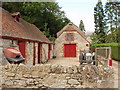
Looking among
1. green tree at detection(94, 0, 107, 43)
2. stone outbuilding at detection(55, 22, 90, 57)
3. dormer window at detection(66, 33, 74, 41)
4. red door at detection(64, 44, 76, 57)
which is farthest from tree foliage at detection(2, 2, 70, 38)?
green tree at detection(94, 0, 107, 43)

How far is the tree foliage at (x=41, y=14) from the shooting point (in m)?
23.8

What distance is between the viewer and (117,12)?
31.9 metres

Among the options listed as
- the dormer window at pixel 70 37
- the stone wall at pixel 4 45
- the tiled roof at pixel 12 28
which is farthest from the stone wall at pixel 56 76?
the dormer window at pixel 70 37

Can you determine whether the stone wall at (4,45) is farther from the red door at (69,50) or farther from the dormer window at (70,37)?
the red door at (69,50)

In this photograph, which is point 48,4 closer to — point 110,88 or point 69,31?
point 69,31

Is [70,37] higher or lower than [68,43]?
higher

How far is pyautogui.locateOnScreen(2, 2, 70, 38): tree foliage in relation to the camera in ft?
78.0

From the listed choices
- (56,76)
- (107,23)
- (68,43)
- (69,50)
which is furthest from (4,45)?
(107,23)

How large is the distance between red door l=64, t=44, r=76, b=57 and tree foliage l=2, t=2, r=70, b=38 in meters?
4.23

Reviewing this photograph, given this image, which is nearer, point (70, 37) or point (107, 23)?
point (70, 37)

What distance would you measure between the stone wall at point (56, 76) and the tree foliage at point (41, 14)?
19.5m

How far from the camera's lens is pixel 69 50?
77.0 feet

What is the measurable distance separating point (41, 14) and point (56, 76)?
2529 centimetres

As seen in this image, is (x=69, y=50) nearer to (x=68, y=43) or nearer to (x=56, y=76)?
(x=68, y=43)
